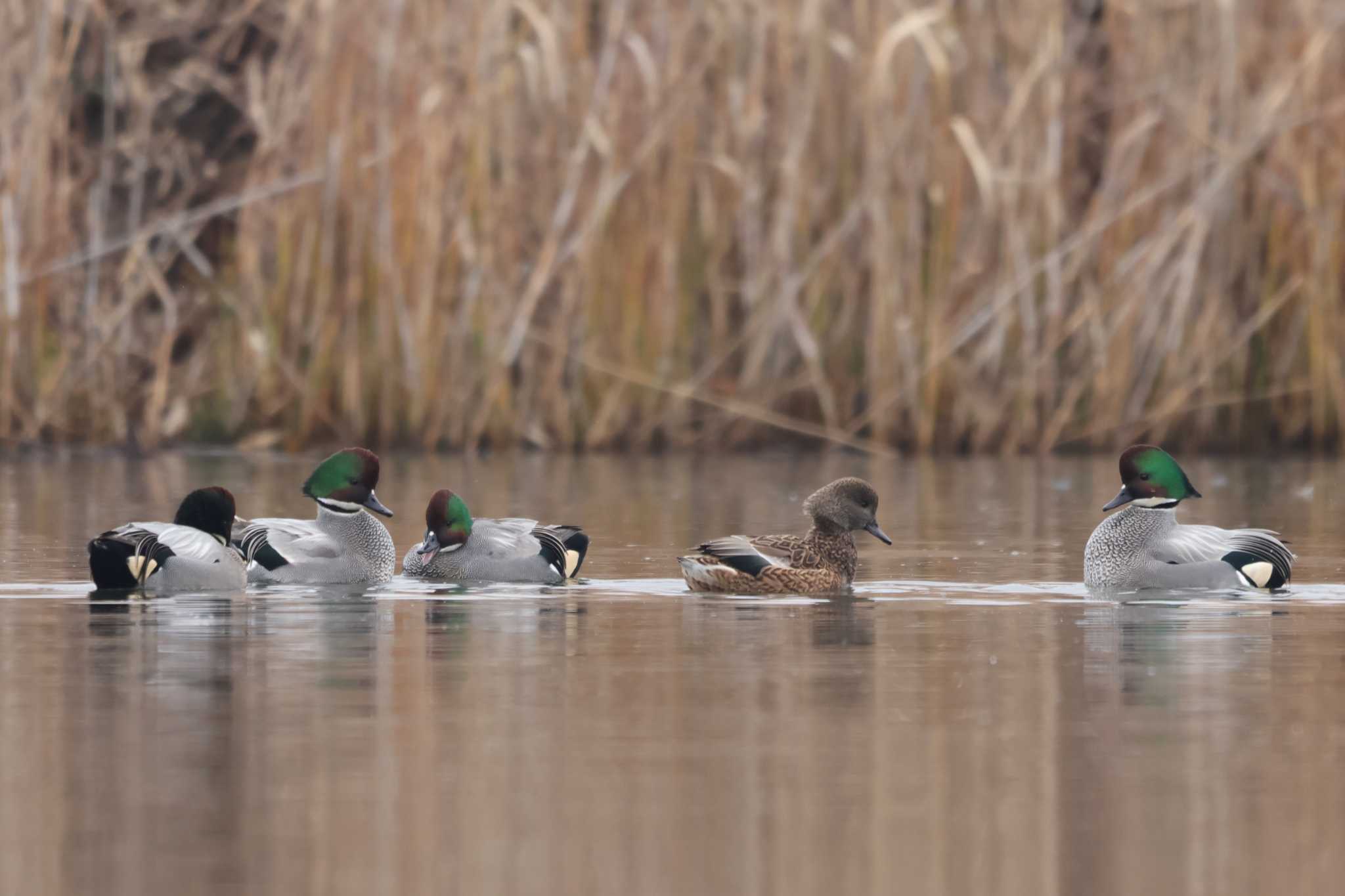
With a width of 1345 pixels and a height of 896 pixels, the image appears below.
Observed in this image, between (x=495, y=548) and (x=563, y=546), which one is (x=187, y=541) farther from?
(x=563, y=546)

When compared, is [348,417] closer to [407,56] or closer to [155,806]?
[407,56]

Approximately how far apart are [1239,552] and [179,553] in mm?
3659

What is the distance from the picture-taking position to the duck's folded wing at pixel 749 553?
30.3 ft

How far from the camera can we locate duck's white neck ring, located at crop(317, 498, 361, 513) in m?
9.84

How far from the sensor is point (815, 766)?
5492mm

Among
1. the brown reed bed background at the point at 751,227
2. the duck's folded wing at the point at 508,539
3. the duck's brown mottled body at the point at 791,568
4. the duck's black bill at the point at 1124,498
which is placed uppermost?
the brown reed bed background at the point at 751,227

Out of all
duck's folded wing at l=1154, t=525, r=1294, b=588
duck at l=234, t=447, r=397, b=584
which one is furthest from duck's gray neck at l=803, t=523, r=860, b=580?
duck at l=234, t=447, r=397, b=584

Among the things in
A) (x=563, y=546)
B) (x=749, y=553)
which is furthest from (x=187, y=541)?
(x=749, y=553)

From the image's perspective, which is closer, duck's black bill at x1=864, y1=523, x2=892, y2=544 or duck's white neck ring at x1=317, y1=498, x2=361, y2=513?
duck's black bill at x1=864, y1=523, x2=892, y2=544

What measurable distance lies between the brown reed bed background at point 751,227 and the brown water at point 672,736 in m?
4.88

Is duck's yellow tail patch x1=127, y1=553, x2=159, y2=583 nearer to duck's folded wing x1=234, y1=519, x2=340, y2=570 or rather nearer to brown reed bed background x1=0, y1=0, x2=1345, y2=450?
duck's folded wing x1=234, y1=519, x2=340, y2=570

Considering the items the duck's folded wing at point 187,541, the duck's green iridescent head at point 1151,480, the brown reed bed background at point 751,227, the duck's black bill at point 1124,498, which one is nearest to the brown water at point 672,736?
the duck's folded wing at point 187,541

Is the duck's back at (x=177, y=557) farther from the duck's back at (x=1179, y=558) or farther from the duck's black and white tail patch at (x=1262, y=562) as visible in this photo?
the duck's black and white tail patch at (x=1262, y=562)

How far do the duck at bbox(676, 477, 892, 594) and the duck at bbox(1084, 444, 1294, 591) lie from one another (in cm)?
84
